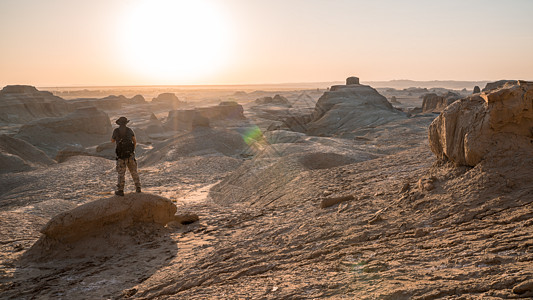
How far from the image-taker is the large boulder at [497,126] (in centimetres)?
649

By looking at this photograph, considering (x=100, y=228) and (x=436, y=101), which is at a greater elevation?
(x=436, y=101)

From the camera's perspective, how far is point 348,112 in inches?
1512

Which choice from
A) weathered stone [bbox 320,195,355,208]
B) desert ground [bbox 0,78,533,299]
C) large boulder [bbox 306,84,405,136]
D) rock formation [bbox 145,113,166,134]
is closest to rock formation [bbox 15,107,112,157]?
rock formation [bbox 145,113,166,134]

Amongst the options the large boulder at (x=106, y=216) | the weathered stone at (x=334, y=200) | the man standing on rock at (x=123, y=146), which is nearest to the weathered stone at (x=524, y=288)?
the weathered stone at (x=334, y=200)

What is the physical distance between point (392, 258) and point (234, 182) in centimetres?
1133

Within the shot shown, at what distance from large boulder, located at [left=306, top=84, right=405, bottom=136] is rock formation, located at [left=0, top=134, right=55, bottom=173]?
2291 centimetres

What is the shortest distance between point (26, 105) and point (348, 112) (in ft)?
138

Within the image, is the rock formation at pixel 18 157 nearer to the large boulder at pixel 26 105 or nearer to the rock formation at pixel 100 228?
the rock formation at pixel 100 228

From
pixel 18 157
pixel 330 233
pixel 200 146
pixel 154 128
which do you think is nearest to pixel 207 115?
pixel 154 128

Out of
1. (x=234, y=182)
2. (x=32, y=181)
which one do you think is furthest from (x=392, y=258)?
(x=32, y=181)

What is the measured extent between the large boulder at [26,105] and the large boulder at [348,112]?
36.6m

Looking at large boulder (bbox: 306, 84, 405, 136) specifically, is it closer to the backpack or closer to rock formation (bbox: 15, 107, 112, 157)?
rock formation (bbox: 15, 107, 112, 157)

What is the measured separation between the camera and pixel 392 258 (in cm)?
506

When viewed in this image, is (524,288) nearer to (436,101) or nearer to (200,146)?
(200,146)
